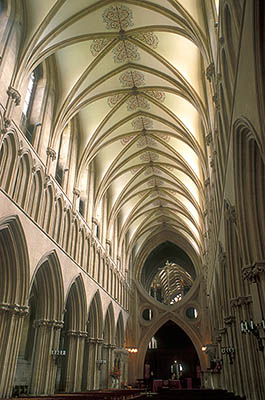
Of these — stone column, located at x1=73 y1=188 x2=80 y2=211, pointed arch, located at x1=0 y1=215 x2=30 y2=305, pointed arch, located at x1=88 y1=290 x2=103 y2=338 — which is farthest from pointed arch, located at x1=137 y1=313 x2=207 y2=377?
pointed arch, located at x1=0 y1=215 x2=30 y2=305

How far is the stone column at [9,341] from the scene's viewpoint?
11.9 m

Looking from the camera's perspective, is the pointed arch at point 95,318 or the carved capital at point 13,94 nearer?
the carved capital at point 13,94

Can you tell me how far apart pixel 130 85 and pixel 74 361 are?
15.0 meters

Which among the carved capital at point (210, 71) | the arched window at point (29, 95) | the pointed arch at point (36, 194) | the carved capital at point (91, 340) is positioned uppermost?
the arched window at point (29, 95)

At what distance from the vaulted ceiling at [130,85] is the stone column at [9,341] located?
8.71 metres

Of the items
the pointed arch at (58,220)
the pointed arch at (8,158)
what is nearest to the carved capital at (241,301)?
the pointed arch at (8,158)

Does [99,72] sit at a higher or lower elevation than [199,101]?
higher

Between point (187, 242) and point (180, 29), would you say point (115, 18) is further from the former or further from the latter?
point (187, 242)

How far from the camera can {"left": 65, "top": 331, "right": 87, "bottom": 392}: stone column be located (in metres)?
18.0

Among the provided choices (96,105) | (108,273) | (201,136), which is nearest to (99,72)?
(96,105)

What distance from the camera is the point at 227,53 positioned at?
31.8ft

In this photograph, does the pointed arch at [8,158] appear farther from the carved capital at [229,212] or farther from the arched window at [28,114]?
the carved capital at [229,212]

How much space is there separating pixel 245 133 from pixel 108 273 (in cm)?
1948

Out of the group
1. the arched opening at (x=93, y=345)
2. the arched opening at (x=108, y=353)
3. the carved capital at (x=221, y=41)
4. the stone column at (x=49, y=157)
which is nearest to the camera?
the carved capital at (x=221, y=41)
